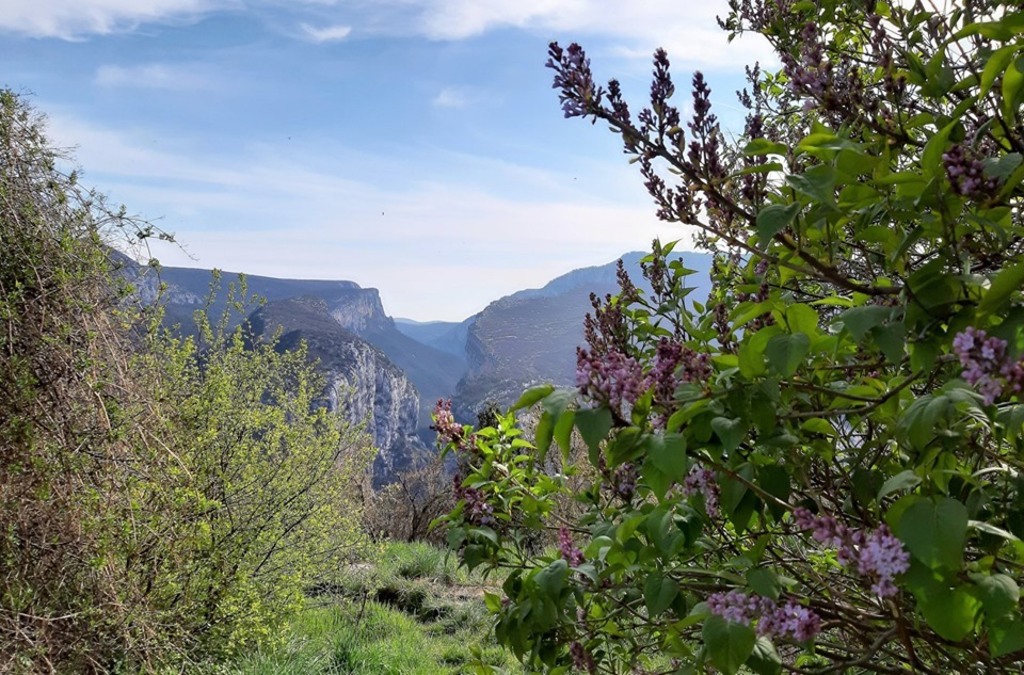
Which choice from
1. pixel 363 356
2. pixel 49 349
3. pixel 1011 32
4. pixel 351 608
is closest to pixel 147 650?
pixel 49 349

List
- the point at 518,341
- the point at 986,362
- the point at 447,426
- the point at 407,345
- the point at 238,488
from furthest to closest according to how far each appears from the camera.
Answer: the point at 407,345 → the point at 518,341 → the point at 238,488 → the point at 447,426 → the point at 986,362

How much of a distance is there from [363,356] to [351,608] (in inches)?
2730

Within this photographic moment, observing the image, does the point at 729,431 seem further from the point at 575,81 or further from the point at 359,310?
the point at 359,310

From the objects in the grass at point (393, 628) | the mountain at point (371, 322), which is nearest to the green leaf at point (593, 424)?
the grass at point (393, 628)

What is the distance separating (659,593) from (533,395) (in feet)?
1.75

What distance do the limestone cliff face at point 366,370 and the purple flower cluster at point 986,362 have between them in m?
58.0

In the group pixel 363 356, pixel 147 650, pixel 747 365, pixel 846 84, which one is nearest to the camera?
pixel 747 365

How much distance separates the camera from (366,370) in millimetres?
77625

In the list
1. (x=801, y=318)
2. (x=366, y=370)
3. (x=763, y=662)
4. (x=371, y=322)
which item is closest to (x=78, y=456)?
(x=763, y=662)

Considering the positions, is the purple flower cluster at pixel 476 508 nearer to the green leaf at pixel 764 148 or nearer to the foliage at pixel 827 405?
the foliage at pixel 827 405

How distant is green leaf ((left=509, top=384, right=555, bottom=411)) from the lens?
46.0 inches

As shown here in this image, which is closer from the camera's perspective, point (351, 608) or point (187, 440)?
point (187, 440)

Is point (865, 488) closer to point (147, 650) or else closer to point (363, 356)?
point (147, 650)

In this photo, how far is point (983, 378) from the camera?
0.86 metres
